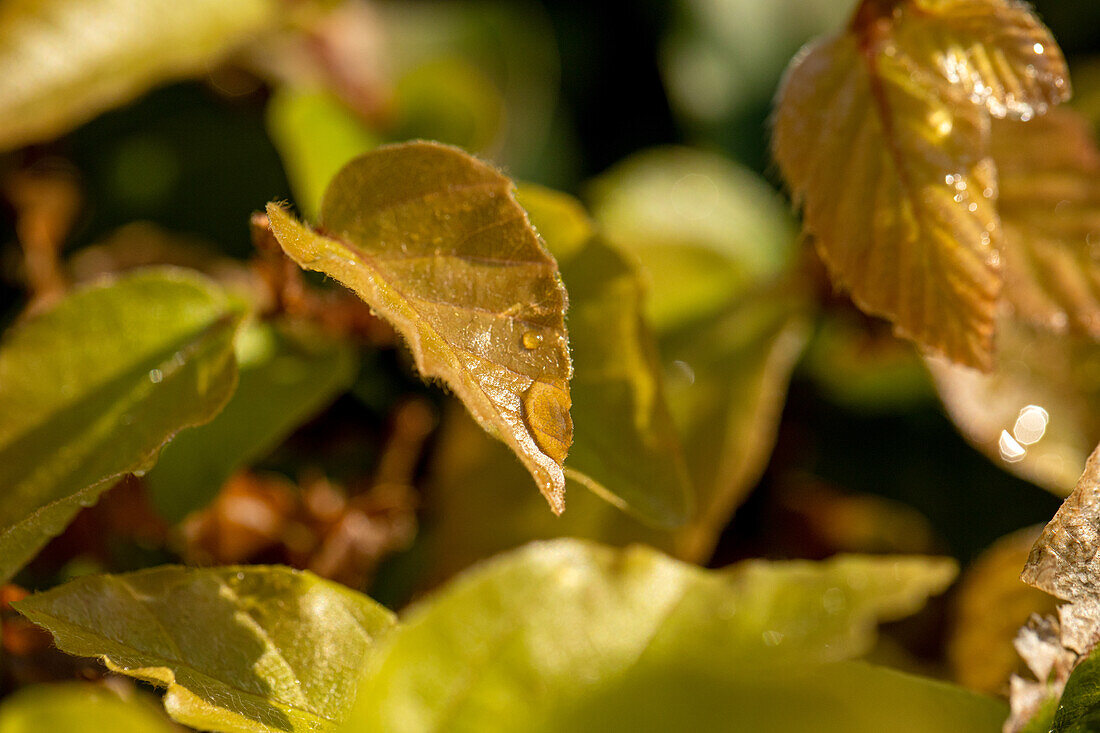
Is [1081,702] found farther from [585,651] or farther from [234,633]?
[234,633]

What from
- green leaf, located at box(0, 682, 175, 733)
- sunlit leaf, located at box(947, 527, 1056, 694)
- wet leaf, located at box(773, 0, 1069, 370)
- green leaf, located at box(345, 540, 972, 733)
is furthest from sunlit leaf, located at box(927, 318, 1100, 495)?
green leaf, located at box(0, 682, 175, 733)

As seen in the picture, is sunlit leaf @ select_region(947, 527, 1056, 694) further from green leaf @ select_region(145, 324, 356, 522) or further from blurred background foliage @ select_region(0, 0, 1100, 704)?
green leaf @ select_region(145, 324, 356, 522)

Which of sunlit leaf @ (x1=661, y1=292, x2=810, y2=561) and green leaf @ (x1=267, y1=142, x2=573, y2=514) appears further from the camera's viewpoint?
sunlit leaf @ (x1=661, y1=292, x2=810, y2=561)

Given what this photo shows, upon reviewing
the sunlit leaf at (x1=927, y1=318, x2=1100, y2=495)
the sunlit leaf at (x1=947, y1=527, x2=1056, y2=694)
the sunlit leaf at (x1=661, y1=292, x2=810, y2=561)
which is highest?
the sunlit leaf at (x1=661, y1=292, x2=810, y2=561)

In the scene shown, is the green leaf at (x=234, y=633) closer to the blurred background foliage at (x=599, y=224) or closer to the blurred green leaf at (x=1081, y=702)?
the blurred background foliage at (x=599, y=224)

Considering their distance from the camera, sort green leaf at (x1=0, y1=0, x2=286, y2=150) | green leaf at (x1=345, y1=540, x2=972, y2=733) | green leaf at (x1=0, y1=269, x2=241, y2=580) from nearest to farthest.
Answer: green leaf at (x1=345, y1=540, x2=972, y2=733) → green leaf at (x1=0, y1=269, x2=241, y2=580) → green leaf at (x1=0, y1=0, x2=286, y2=150)

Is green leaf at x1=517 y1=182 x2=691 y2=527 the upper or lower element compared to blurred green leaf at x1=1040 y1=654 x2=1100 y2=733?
upper

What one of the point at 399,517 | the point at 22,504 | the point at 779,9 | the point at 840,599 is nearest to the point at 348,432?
the point at 399,517
